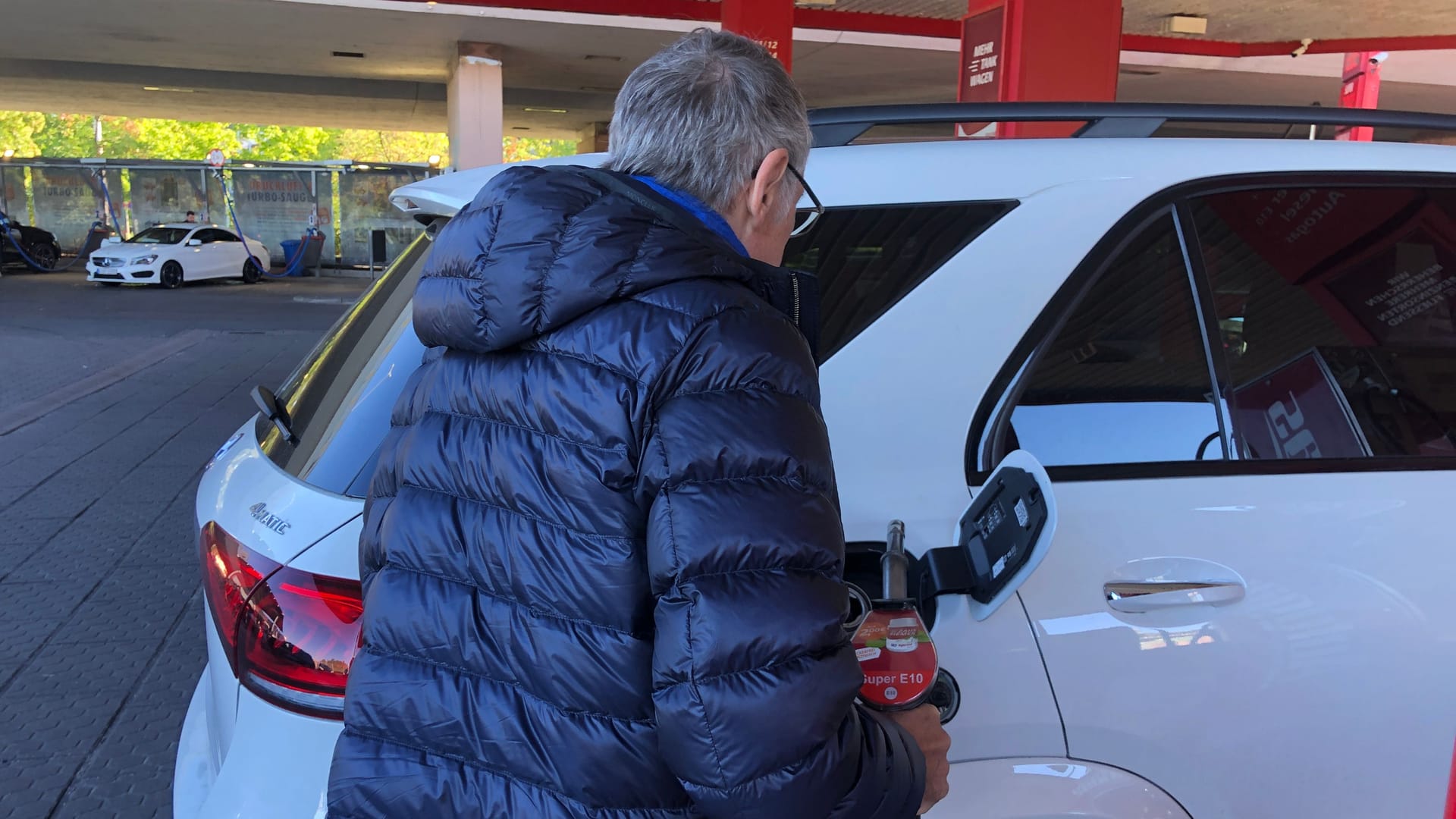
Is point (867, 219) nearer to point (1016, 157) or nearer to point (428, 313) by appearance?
point (1016, 157)

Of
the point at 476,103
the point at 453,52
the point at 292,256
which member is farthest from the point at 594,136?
the point at 476,103

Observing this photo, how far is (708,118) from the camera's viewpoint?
1.26m

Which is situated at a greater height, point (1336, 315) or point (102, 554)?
point (1336, 315)

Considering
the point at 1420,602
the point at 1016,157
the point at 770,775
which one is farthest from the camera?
the point at 1016,157

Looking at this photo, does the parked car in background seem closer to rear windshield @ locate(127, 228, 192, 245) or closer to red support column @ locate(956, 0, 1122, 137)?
rear windshield @ locate(127, 228, 192, 245)

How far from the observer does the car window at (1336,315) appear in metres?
1.87

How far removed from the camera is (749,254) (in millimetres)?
1360

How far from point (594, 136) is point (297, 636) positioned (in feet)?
95.9

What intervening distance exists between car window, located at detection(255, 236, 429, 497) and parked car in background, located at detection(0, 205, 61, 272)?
25.9 metres

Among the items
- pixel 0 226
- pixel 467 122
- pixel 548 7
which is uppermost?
pixel 548 7

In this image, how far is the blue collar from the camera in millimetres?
1273

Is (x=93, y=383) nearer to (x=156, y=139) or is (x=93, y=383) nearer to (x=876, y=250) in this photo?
(x=876, y=250)

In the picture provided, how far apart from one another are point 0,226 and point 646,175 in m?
27.3

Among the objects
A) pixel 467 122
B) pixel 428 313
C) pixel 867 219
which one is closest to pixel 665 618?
pixel 428 313
